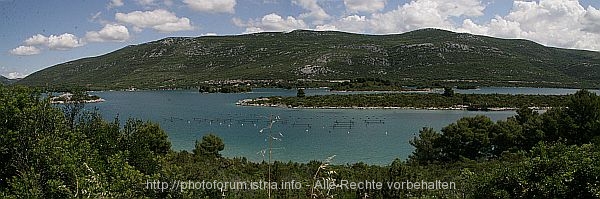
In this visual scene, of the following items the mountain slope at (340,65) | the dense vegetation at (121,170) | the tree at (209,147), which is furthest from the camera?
the mountain slope at (340,65)

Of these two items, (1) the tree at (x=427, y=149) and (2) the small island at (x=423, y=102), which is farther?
(2) the small island at (x=423, y=102)

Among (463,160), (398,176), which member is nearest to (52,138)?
(398,176)

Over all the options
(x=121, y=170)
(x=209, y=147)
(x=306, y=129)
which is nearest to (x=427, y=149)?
(x=209, y=147)

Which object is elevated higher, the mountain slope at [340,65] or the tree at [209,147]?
the mountain slope at [340,65]

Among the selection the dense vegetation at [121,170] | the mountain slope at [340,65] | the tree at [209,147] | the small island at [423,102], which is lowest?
the tree at [209,147]

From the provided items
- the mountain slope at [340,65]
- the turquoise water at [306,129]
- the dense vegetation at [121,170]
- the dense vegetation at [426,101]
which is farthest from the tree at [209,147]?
the mountain slope at [340,65]

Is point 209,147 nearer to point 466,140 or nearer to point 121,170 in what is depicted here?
point 466,140

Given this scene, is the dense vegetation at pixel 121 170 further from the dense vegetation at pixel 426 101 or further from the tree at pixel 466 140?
the dense vegetation at pixel 426 101
